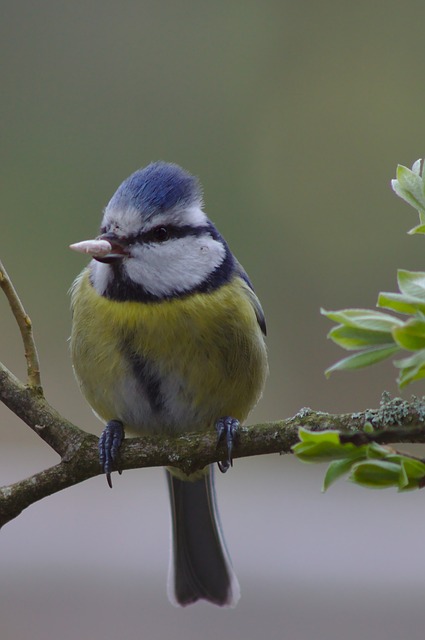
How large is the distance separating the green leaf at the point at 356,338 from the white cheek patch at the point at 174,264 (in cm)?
101

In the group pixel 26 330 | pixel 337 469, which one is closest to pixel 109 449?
pixel 26 330

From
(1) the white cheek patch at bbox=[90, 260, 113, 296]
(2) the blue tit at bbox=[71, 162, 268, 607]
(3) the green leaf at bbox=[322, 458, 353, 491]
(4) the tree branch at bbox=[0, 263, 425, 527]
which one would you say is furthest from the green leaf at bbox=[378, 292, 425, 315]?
(1) the white cheek patch at bbox=[90, 260, 113, 296]

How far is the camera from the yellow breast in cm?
166

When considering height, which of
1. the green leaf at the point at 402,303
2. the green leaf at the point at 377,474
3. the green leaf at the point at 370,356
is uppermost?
the green leaf at the point at 402,303

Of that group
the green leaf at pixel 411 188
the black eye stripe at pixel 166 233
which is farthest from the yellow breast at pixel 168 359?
the green leaf at pixel 411 188

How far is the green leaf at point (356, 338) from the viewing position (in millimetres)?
619

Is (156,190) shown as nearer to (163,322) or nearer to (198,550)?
(163,322)

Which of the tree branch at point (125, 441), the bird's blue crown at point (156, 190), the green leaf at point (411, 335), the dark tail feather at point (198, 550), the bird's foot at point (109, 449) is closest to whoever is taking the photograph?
the green leaf at point (411, 335)

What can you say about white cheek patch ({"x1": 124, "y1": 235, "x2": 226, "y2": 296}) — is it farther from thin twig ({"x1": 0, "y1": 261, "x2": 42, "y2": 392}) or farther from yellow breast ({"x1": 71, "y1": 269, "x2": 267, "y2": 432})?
thin twig ({"x1": 0, "y1": 261, "x2": 42, "y2": 392})

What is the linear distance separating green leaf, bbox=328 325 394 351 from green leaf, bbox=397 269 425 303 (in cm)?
3

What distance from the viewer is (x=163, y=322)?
1.65 metres

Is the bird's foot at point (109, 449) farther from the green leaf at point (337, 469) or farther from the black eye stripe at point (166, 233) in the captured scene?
the green leaf at point (337, 469)

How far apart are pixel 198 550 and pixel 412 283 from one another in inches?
57.6

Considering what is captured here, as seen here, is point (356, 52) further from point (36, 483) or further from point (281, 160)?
point (36, 483)
